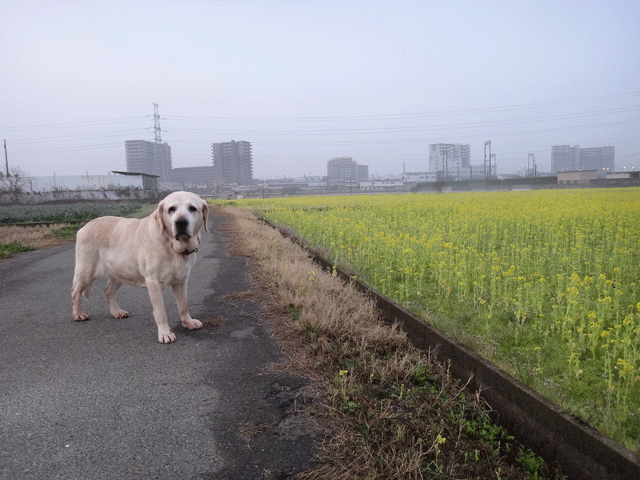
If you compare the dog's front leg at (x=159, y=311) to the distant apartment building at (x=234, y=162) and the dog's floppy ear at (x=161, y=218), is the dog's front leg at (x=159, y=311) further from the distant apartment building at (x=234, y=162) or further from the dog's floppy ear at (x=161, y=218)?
the distant apartment building at (x=234, y=162)

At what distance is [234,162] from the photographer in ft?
414

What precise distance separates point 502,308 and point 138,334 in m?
4.28

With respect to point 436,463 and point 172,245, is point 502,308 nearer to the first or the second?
point 436,463

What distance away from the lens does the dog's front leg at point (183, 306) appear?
4.83 meters

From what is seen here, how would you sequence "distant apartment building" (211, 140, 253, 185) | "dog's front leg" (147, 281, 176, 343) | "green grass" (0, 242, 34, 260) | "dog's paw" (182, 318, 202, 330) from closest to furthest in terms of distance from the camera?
"dog's front leg" (147, 281, 176, 343) < "dog's paw" (182, 318, 202, 330) < "green grass" (0, 242, 34, 260) < "distant apartment building" (211, 140, 253, 185)

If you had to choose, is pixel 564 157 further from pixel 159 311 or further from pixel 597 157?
Result: pixel 159 311

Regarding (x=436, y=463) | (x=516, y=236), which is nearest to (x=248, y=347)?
(x=436, y=463)

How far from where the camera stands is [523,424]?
267 centimetres

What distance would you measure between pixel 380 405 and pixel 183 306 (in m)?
2.86

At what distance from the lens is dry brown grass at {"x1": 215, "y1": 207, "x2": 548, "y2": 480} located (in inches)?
95.0

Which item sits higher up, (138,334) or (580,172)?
(580,172)

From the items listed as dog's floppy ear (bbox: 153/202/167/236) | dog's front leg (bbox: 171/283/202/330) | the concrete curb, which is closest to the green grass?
dog's front leg (bbox: 171/283/202/330)

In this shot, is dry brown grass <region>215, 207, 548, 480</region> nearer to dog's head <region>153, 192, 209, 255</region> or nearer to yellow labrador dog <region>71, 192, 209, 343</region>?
yellow labrador dog <region>71, 192, 209, 343</region>

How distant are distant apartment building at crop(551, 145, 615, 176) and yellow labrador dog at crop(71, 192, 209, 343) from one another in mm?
201689
